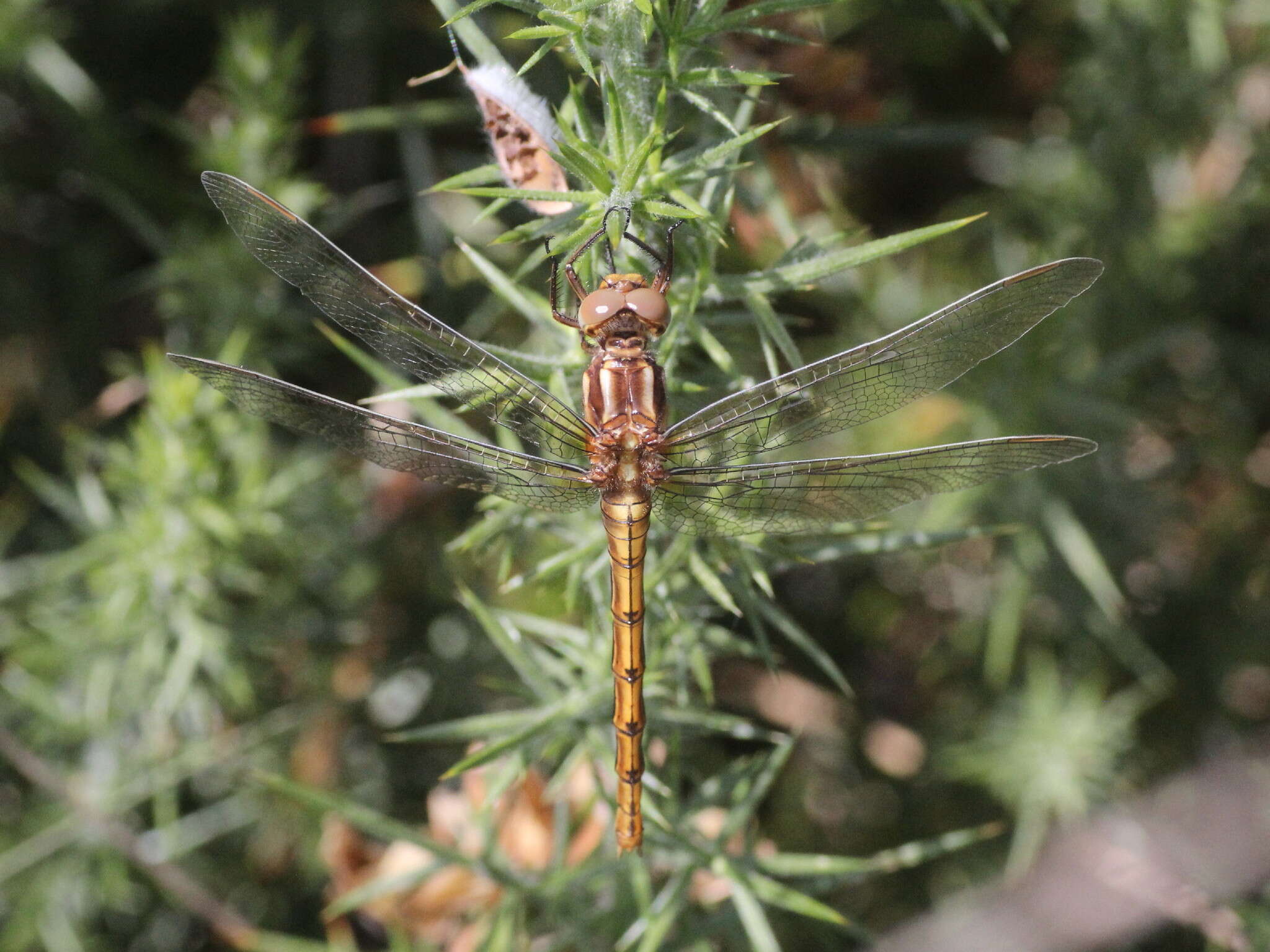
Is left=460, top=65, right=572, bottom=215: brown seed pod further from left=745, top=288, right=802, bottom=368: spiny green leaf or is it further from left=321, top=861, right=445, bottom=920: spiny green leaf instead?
left=321, top=861, right=445, bottom=920: spiny green leaf

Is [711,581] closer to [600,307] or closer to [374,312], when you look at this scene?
[600,307]

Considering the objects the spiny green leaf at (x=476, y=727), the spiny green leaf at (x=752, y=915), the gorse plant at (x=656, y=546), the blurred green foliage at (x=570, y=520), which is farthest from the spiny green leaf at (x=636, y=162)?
the spiny green leaf at (x=752, y=915)

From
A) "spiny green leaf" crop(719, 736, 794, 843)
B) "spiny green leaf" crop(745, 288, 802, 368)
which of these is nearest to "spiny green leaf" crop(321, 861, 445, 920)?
"spiny green leaf" crop(719, 736, 794, 843)

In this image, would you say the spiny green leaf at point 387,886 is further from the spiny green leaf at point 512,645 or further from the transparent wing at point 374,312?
the transparent wing at point 374,312

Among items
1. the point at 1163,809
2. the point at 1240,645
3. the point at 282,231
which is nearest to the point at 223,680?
the point at 282,231

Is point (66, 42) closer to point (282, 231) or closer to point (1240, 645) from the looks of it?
point (282, 231)

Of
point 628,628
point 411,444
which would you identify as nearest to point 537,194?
point 411,444
